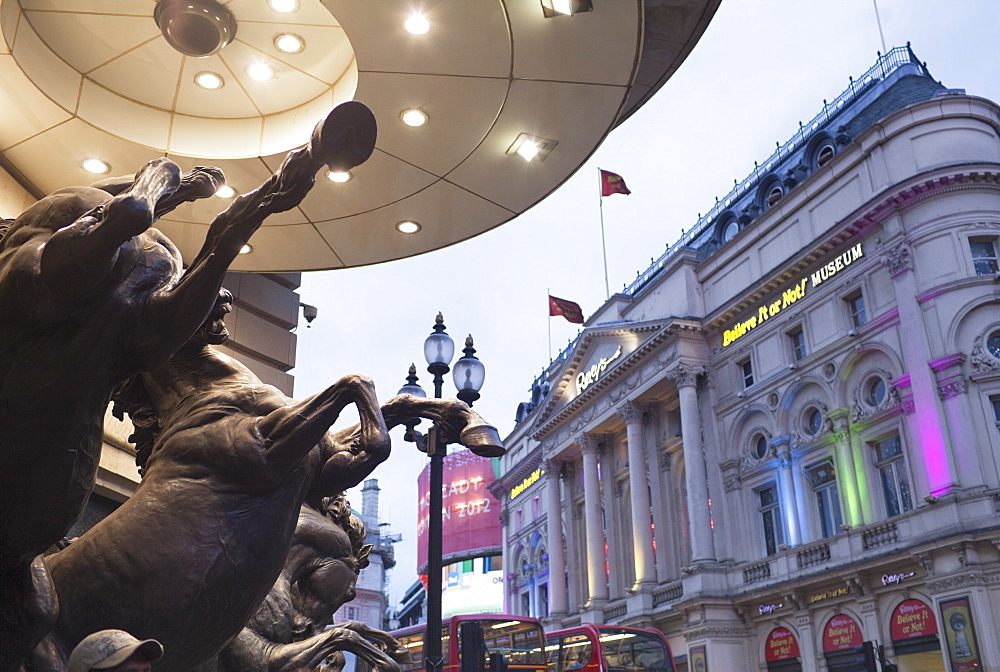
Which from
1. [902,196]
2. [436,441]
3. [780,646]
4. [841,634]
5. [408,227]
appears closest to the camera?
[408,227]

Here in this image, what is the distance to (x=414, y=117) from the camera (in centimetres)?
637

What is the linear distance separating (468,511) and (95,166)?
59.6m

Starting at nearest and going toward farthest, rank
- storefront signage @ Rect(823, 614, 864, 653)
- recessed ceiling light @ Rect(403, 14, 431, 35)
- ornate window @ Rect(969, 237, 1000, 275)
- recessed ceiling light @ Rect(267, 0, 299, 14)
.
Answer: recessed ceiling light @ Rect(403, 14, 431, 35)
recessed ceiling light @ Rect(267, 0, 299, 14)
ornate window @ Rect(969, 237, 1000, 275)
storefront signage @ Rect(823, 614, 864, 653)

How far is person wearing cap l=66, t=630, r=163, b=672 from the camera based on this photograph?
199 centimetres

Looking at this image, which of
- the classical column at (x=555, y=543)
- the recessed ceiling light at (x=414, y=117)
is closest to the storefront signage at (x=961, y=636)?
the recessed ceiling light at (x=414, y=117)

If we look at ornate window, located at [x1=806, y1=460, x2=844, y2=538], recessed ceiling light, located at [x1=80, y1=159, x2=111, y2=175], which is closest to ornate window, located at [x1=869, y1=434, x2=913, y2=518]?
ornate window, located at [x1=806, y1=460, x2=844, y2=538]

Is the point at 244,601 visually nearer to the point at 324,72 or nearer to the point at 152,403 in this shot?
the point at 152,403

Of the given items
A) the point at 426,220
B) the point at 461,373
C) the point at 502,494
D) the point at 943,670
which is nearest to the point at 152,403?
the point at 426,220

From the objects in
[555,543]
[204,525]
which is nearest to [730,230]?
[555,543]

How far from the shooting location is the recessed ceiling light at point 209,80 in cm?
631

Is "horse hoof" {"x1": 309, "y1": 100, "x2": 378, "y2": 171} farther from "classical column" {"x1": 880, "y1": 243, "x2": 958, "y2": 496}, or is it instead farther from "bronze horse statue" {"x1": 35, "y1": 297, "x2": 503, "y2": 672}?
"classical column" {"x1": 880, "y1": 243, "x2": 958, "y2": 496}

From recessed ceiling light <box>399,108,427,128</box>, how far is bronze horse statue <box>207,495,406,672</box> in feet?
11.0

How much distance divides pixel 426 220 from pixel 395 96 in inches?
65.6

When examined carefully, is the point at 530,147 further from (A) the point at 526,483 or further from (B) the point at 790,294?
(A) the point at 526,483
